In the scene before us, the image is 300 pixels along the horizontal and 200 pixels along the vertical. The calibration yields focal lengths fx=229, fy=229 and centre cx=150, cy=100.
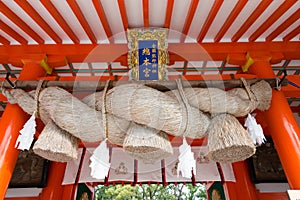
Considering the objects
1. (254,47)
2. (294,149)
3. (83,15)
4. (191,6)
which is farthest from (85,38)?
(294,149)

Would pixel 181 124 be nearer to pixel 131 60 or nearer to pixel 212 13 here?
pixel 131 60

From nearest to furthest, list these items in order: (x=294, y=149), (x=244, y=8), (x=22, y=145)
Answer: (x=22, y=145) → (x=294, y=149) → (x=244, y=8)

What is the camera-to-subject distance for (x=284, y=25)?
2.48 metres

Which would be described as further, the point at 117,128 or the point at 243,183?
the point at 243,183

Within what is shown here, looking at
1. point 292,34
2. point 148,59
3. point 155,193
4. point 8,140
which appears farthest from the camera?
point 155,193

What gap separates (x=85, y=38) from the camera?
2.68m

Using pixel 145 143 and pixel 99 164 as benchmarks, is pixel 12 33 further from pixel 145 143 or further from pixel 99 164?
pixel 145 143

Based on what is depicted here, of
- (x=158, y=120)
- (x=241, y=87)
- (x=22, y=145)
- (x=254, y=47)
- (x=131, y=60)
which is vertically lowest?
A: (x=22, y=145)

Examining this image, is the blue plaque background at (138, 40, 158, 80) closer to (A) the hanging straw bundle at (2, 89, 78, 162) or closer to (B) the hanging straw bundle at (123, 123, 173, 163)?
(B) the hanging straw bundle at (123, 123, 173, 163)

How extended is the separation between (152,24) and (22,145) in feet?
5.65

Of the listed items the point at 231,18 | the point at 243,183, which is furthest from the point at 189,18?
the point at 243,183

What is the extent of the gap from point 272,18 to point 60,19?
2.18m

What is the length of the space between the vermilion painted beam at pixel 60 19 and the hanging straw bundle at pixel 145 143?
1.47 m

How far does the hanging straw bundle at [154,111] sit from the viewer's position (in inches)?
58.8
